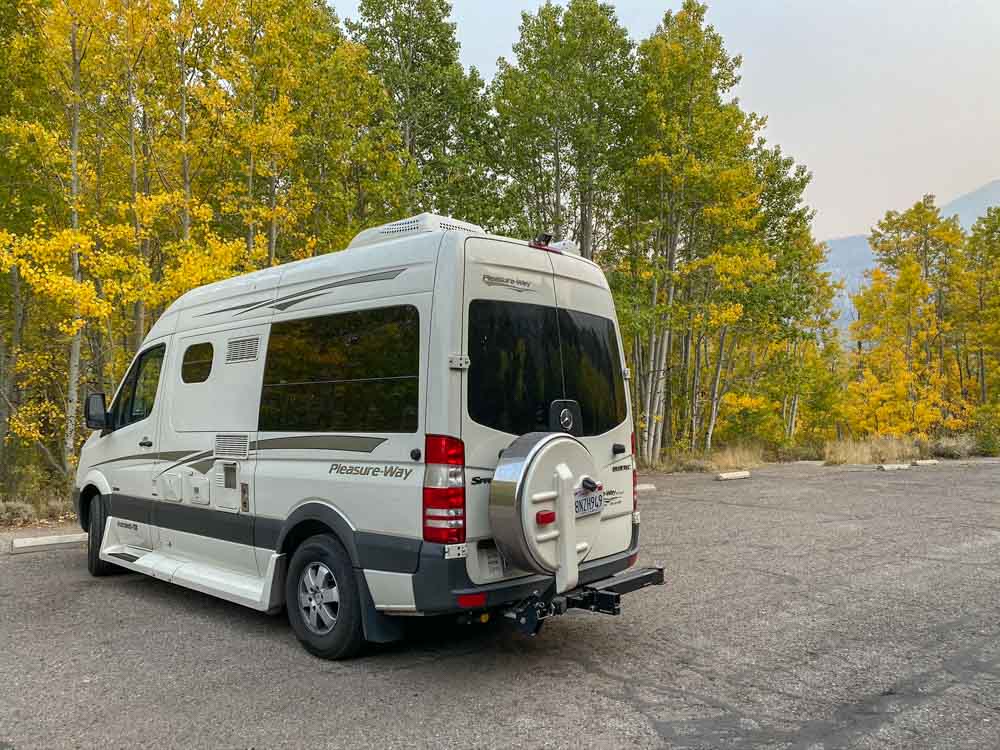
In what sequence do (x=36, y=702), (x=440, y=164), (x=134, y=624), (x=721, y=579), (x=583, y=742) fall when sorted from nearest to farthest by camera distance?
(x=583, y=742)
(x=36, y=702)
(x=134, y=624)
(x=721, y=579)
(x=440, y=164)

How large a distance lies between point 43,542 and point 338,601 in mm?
6413

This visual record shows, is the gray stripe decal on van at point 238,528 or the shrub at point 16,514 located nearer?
the gray stripe decal on van at point 238,528

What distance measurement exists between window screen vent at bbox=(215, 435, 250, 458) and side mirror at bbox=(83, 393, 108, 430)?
2195mm

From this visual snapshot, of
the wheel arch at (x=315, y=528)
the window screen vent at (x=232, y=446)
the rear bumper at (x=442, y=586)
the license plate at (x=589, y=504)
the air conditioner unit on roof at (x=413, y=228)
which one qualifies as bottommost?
the rear bumper at (x=442, y=586)

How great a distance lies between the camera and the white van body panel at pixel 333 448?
167 inches

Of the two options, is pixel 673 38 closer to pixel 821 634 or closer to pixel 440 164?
pixel 440 164

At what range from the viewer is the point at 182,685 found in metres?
4.35

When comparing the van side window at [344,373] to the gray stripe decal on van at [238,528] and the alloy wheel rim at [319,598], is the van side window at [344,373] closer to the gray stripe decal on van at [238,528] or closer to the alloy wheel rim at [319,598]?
the gray stripe decal on van at [238,528]

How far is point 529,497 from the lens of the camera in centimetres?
413

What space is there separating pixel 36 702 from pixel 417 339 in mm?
2965

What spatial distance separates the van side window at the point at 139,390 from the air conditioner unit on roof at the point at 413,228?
8.86 ft

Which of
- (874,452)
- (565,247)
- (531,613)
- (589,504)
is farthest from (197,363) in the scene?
(874,452)

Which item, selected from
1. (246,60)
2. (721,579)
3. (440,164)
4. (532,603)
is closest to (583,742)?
(532,603)

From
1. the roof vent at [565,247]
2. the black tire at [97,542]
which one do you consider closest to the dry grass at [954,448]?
the roof vent at [565,247]
